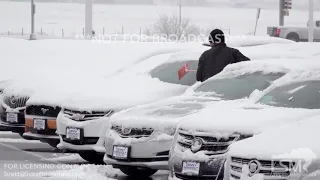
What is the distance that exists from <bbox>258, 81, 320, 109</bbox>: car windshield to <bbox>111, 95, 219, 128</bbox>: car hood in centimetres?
91

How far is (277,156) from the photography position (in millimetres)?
6348

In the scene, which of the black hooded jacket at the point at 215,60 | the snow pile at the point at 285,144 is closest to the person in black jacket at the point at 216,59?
the black hooded jacket at the point at 215,60

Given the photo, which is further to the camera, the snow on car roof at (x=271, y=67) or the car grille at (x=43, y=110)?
the car grille at (x=43, y=110)

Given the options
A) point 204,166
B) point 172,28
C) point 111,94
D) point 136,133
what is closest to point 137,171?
point 136,133

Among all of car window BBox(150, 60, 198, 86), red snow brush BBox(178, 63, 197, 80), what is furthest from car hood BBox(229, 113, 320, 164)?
red snow brush BBox(178, 63, 197, 80)

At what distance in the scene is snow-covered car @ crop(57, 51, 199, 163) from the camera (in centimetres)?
1039

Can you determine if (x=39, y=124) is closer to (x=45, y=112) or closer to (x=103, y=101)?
(x=45, y=112)

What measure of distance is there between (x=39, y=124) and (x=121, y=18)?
94.0 meters

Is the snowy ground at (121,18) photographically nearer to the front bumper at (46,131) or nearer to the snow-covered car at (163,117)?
the front bumper at (46,131)

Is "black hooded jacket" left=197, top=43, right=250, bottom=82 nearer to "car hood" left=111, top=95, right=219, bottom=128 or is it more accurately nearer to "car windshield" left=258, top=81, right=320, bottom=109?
"car hood" left=111, top=95, right=219, bottom=128

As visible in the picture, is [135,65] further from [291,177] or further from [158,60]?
[291,177]

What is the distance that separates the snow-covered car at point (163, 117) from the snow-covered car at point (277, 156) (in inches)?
81.2

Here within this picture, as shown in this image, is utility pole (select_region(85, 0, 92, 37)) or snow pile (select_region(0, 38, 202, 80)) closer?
snow pile (select_region(0, 38, 202, 80))

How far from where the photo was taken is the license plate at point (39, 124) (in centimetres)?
1160
